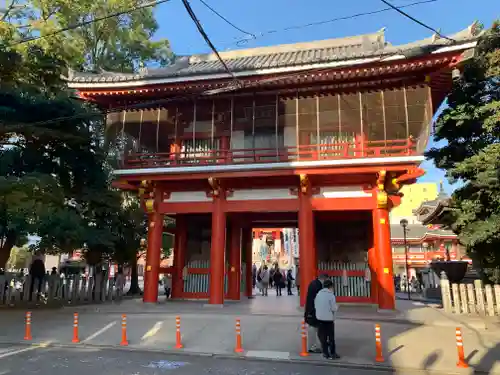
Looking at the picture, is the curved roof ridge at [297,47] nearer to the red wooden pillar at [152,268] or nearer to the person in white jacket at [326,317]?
the red wooden pillar at [152,268]

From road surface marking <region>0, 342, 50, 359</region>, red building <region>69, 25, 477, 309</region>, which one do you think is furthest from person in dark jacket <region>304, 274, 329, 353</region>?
road surface marking <region>0, 342, 50, 359</region>

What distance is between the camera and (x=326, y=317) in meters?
8.26

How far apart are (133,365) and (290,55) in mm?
15387

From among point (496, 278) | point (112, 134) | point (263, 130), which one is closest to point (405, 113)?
point (263, 130)

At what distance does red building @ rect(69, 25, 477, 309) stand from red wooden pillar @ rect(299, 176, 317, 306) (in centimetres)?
4

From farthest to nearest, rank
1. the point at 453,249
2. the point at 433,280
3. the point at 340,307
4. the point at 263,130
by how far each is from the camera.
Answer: the point at 453,249 → the point at 433,280 → the point at 263,130 → the point at 340,307

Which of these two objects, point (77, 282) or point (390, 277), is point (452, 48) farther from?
point (77, 282)

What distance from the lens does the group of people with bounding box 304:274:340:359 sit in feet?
27.2

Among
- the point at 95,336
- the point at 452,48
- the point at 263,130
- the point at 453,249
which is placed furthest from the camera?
the point at 453,249

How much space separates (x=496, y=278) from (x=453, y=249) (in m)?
32.6

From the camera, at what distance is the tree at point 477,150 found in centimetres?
1288

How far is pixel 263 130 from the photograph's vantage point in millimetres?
16234

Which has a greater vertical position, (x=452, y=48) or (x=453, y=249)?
(x=452, y=48)

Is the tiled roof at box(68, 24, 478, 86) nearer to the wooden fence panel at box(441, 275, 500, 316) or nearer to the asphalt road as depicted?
the wooden fence panel at box(441, 275, 500, 316)
